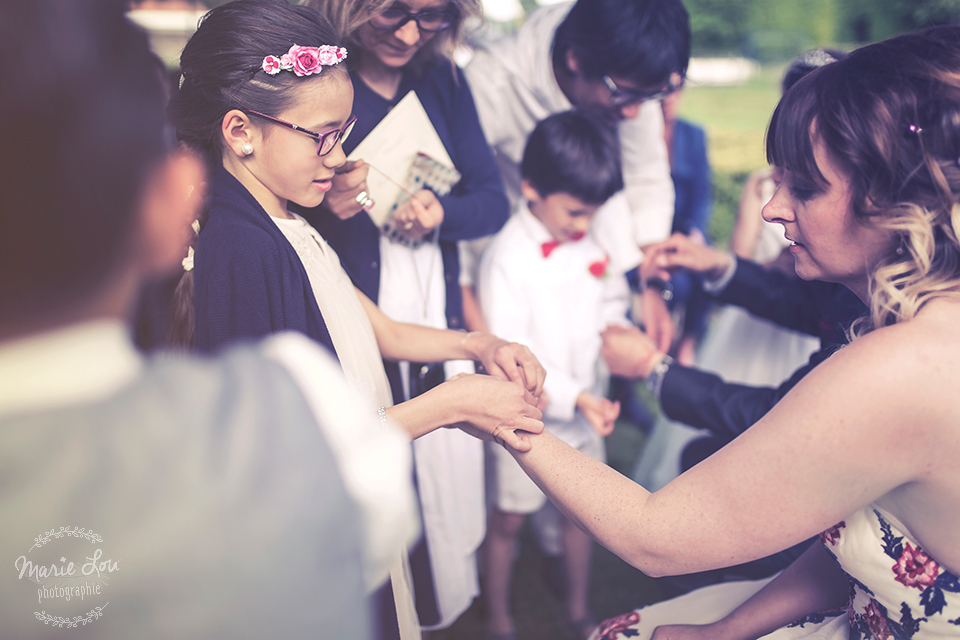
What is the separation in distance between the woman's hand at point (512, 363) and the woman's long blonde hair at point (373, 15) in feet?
3.23

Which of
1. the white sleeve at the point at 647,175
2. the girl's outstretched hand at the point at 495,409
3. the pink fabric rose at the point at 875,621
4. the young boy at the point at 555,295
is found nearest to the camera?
the pink fabric rose at the point at 875,621

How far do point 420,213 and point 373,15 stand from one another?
0.60 meters

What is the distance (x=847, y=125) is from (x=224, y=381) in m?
1.28

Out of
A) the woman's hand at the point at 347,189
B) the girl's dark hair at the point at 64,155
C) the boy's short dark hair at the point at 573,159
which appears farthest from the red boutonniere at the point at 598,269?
the girl's dark hair at the point at 64,155

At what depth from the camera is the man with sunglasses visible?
2.38 metres

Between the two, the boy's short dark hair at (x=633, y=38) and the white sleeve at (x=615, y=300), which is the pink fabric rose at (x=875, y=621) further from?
the boy's short dark hair at (x=633, y=38)

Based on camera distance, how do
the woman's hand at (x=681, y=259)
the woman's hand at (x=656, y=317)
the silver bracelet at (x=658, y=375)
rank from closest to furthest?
1. the silver bracelet at (x=658, y=375)
2. the woman's hand at (x=681, y=259)
3. the woman's hand at (x=656, y=317)

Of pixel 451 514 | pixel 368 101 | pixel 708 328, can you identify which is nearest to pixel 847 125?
pixel 368 101

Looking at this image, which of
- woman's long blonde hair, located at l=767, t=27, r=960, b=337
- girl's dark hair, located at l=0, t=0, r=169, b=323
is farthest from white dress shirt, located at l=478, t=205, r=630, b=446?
girl's dark hair, located at l=0, t=0, r=169, b=323

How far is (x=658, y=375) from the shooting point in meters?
2.32

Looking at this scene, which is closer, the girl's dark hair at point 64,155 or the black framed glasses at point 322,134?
the girl's dark hair at point 64,155

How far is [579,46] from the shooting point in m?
2.51

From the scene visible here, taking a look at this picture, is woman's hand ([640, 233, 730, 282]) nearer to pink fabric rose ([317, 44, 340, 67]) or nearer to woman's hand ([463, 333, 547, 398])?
woman's hand ([463, 333, 547, 398])

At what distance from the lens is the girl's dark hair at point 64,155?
0.72 m
